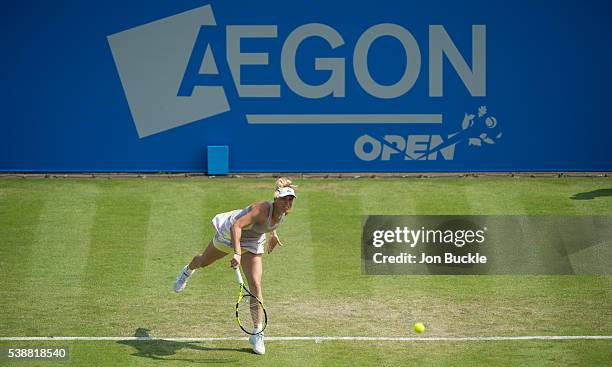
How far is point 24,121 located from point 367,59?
6.88 m

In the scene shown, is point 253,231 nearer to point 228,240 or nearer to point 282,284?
point 228,240

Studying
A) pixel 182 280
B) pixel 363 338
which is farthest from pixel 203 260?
pixel 363 338

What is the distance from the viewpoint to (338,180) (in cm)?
2003

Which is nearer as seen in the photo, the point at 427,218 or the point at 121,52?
the point at 427,218

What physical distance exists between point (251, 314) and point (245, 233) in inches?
34.5

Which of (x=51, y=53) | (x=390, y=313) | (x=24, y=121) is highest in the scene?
(x=51, y=53)

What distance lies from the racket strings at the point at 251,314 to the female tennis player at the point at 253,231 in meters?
0.08

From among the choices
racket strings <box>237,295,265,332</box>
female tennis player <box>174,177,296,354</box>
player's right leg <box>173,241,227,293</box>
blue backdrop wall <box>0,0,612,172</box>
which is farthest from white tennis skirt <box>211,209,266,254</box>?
blue backdrop wall <box>0,0,612,172</box>

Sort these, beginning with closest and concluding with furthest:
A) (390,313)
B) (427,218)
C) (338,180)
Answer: (390,313)
(427,218)
(338,180)

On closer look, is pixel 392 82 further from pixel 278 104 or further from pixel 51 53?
pixel 51 53

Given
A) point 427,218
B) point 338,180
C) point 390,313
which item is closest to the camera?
point 390,313

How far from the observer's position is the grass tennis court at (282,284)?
11008 mm

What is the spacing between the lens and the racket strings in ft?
36.0

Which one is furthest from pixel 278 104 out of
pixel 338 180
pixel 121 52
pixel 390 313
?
pixel 390 313
